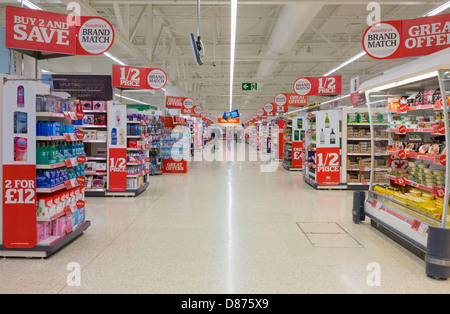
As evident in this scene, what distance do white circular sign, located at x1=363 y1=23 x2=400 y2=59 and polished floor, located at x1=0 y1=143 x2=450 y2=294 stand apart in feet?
9.71

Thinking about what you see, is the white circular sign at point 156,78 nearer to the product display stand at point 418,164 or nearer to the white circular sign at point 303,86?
the white circular sign at point 303,86

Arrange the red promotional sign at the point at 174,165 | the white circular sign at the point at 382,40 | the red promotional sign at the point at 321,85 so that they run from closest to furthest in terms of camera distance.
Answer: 1. the white circular sign at the point at 382,40
2. the red promotional sign at the point at 321,85
3. the red promotional sign at the point at 174,165

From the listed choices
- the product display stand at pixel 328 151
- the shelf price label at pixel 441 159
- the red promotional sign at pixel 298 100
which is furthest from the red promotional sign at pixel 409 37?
the red promotional sign at pixel 298 100

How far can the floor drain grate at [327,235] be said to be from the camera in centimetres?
472

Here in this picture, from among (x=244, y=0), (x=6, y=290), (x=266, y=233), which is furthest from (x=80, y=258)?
(x=244, y=0)

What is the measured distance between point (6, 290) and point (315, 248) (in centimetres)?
350

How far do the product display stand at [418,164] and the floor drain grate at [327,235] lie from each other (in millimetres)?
526

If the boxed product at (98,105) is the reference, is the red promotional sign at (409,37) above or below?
above

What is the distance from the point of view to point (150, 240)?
16.0 feet

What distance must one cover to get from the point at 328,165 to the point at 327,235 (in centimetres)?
449

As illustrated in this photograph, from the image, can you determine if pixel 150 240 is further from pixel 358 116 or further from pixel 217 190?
pixel 358 116

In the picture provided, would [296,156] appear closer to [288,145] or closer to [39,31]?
[288,145]

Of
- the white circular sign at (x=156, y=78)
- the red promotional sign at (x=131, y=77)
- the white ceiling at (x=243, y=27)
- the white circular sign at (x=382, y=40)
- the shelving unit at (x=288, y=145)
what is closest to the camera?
the white circular sign at (x=382, y=40)

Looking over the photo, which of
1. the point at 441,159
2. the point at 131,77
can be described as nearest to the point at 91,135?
the point at 131,77
